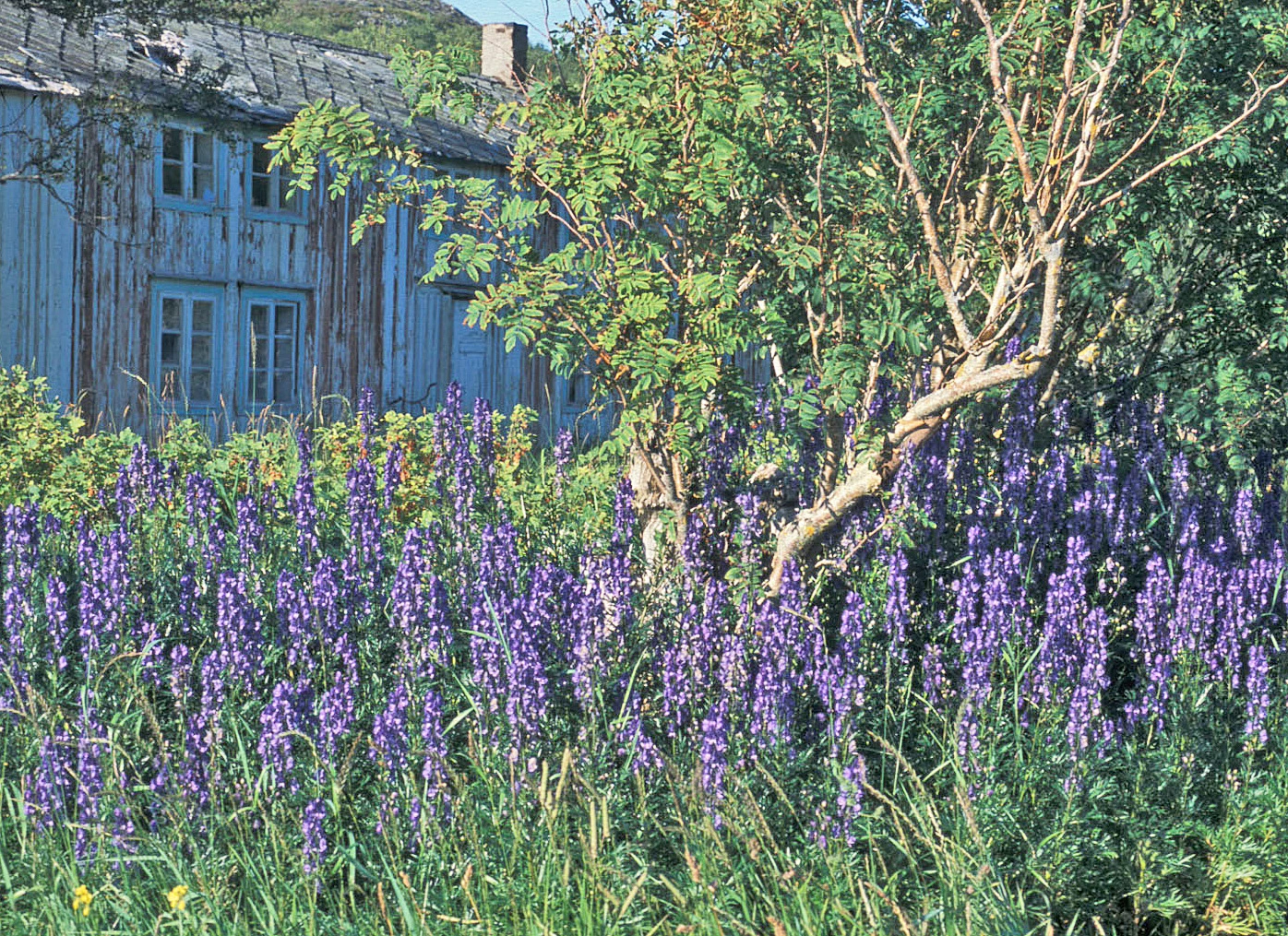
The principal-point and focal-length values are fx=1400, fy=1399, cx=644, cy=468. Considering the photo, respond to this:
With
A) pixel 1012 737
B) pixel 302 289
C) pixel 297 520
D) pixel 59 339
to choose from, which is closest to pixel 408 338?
pixel 302 289

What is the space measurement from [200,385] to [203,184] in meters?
2.30

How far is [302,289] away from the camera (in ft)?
54.9

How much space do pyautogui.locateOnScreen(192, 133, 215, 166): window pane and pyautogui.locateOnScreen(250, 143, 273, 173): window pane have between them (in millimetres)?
472

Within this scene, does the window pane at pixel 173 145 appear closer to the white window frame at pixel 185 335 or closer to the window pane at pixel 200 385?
the white window frame at pixel 185 335

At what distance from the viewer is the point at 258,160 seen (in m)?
16.5

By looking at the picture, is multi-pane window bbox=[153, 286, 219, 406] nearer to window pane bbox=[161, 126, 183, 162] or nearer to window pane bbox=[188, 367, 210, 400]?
window pane bbox=[188, 367, 210, 400]

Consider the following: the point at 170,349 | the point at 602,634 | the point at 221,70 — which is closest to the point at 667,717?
the point at 602,634

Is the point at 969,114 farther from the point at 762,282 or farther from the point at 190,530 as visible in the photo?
the point at 190,530

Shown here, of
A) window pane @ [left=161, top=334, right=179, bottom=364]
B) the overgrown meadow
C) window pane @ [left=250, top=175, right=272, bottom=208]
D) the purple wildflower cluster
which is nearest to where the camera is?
the overgrown meadow

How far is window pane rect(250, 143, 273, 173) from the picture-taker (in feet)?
53.7

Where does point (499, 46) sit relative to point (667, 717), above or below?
above

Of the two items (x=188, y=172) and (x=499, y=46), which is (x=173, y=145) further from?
(x=499, y=46)

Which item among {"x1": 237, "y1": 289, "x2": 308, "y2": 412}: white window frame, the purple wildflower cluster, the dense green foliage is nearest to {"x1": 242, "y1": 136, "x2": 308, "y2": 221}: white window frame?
{"x1": 237, "y1": 289, "x2": 308, "y2": 412}: white window frame

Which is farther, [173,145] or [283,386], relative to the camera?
[283,386]
